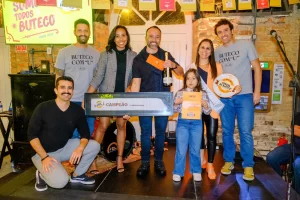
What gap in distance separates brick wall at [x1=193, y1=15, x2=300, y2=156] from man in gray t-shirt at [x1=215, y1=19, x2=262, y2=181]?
62.5 inches

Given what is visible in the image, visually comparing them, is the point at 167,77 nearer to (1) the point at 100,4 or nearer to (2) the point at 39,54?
(1) the point at 100,4

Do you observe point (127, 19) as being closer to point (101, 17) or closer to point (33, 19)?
point (101, 17)

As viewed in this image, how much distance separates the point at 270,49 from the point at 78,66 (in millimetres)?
3292

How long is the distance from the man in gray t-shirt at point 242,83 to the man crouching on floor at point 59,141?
5.65 feet

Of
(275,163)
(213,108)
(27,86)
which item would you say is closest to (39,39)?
(27,86)

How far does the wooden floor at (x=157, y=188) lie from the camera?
2.75 meters

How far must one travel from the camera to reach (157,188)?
9.53 ft

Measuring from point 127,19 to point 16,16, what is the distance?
78.7 inches

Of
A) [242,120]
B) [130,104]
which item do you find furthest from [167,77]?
[242,120]

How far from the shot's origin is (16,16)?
449 cm

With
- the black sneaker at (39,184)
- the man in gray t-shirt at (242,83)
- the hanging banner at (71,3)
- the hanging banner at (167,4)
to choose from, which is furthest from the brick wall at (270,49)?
the black sneaker at (39,184)

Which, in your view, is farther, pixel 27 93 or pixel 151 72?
pixel 27 93

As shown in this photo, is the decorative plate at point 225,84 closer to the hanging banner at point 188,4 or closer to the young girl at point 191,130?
the young girl at point 191,130

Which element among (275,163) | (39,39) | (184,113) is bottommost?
(275,163)
